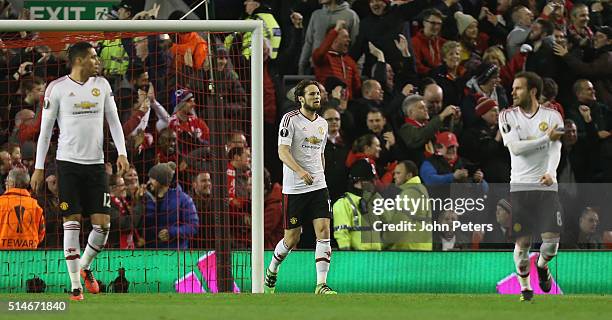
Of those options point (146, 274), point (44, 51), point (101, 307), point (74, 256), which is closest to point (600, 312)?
point (101, 307)

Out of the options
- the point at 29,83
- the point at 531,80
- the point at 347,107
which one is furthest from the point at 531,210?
the point at 29,83

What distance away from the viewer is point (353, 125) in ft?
52.3

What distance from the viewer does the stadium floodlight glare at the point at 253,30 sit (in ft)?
42.3

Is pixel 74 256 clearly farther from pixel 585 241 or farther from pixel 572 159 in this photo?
pixel 572 159

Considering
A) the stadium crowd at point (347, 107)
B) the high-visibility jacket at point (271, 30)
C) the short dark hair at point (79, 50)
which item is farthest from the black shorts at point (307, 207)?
the high-visibility jacket at point (271, 30)

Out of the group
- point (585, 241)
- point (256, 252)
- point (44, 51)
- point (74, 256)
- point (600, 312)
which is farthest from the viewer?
point (44, 51)

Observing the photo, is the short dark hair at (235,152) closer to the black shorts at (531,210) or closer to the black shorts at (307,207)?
the black shorts at (307,207)

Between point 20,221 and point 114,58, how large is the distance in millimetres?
2628

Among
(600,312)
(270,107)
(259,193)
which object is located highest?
(270,107)

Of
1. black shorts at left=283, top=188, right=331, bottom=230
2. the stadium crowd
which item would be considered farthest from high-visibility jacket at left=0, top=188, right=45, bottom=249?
black shorts at left=283, top=188, right=331, bottom=230

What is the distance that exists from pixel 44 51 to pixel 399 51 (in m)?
4.46

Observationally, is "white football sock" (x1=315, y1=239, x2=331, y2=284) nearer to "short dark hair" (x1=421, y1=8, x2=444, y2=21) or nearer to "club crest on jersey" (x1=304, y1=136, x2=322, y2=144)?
"club crest on jersey" (x1=304, y1=136, x2=322, y2=144)

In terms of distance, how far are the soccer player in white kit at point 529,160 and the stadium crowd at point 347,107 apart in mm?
2100

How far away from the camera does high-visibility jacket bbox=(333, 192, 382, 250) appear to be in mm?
14117
